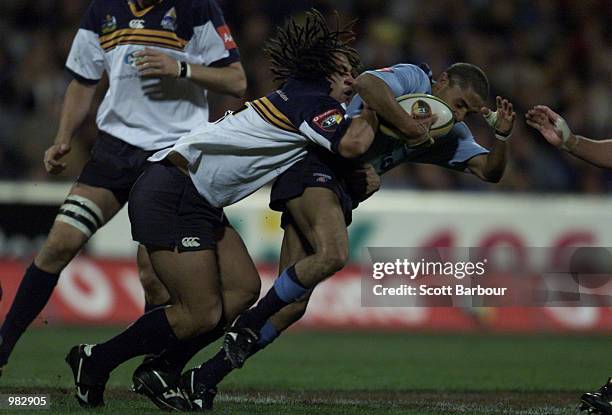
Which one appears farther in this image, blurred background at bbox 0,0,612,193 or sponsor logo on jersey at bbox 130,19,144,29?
blurred background at bbox 0,0,612,193

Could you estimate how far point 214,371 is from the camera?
609 cm

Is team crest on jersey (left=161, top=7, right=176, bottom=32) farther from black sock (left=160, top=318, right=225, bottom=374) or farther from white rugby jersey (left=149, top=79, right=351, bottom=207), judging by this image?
black sock (left=160, top=318, right=225, bottom=374)

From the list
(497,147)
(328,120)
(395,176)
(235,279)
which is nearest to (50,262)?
(235,279)

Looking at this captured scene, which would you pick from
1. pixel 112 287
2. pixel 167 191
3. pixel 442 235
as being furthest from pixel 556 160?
pixel 167 191

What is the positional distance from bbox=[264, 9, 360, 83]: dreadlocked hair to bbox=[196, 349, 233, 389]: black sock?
1580 mm

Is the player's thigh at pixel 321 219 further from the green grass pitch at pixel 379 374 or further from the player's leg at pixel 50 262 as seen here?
the player's leg at pixel 50 262

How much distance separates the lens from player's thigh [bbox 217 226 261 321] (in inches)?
252

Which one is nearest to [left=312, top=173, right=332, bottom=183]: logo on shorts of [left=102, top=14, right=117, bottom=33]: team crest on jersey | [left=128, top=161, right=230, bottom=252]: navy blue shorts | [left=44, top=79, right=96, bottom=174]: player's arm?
[left=128, top=161, right=230, bottom=252]: navy blue shorts

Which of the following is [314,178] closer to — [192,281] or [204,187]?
[204,187]

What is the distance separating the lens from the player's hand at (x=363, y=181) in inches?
255

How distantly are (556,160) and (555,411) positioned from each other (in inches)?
308

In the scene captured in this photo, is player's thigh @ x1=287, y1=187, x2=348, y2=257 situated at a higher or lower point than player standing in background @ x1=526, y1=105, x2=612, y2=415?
lower

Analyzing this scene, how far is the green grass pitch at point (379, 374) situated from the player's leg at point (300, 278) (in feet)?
1.38
